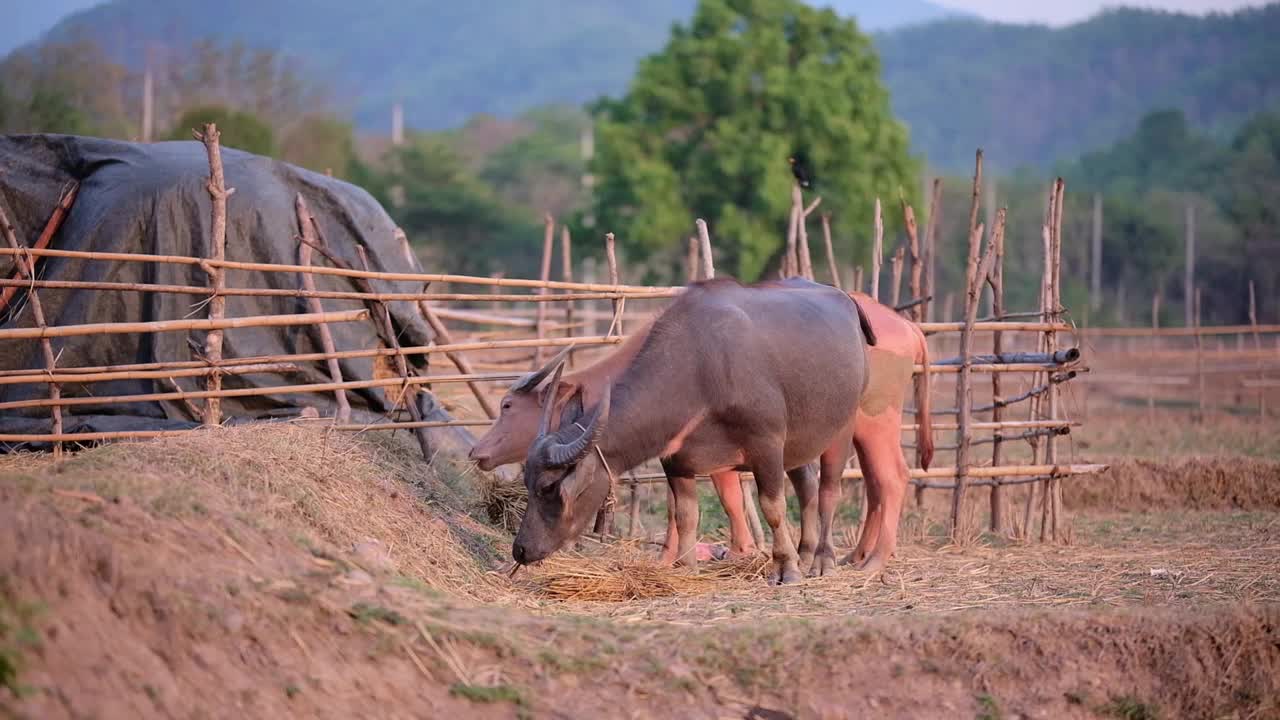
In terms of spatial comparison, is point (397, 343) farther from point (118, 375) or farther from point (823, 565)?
point (823, 565)

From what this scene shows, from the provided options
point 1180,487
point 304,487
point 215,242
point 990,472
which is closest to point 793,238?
point 990,472

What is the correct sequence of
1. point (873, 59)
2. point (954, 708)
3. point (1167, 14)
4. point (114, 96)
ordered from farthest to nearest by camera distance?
point (1167, 14) < point (114, 96) < point (873, 59) < point (954, 708)

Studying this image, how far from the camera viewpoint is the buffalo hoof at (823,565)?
8.02 m

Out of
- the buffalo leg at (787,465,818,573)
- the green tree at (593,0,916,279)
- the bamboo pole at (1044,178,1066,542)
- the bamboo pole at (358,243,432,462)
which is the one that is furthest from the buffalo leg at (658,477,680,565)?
the green tree at (593,0,916,279)

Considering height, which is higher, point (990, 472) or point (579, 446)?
point (579, 446)

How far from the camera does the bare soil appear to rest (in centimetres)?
484

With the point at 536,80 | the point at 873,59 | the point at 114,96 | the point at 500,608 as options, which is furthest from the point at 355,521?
the point at 536,80

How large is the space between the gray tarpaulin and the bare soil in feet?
6.89

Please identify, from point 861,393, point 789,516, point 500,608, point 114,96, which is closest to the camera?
point 500,608

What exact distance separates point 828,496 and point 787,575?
3.46 feet

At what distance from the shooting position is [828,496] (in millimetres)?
8602

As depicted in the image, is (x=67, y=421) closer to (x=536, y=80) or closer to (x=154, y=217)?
(x=154, y=217)

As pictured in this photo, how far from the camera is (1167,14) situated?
11994 cm

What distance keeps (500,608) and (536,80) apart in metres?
193
